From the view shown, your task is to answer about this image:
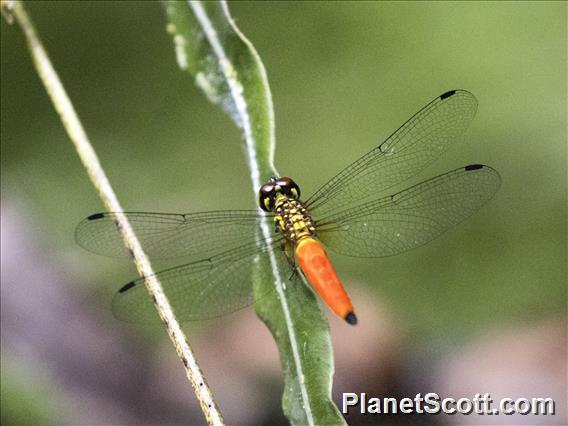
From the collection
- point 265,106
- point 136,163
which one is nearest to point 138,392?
point 136,163

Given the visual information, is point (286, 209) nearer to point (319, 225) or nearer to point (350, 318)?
point (319, 225)

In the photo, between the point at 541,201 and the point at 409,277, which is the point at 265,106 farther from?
the point at 541,201

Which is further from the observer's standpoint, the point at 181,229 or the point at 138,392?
the point at 138,392

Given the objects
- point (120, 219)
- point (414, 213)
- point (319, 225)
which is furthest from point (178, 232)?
point (414, 213)

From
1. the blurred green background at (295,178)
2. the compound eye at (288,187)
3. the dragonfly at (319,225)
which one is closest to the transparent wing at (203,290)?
the dragonfly at (319,225)

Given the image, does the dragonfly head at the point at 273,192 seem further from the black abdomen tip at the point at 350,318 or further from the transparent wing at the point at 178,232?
the black abdomen tip at the point at 350,318

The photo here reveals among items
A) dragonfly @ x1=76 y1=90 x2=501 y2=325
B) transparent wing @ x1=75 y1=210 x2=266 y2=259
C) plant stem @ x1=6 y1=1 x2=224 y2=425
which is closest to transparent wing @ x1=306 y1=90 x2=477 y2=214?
dragonfly @ x1=76 y1=90 x2=501 y2=325

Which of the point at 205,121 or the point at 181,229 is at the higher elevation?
the point at 205,121
